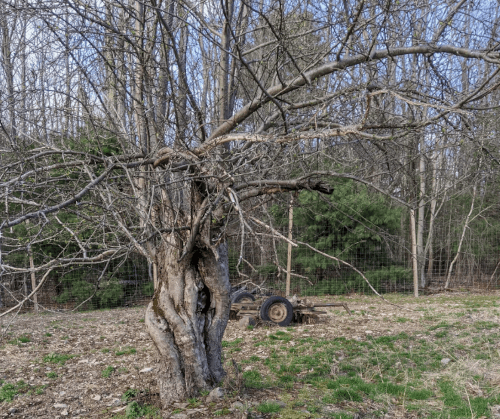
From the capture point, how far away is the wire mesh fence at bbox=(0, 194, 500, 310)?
10.8m

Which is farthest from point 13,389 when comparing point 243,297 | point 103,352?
point 243,297

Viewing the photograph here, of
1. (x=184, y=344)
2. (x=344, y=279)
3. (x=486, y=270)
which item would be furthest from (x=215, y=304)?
(x=486, y=270)

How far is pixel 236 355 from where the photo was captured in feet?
19.9

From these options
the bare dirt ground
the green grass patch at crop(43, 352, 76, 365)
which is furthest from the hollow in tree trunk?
the green grass patch at crop(43, 352, 76, 365)

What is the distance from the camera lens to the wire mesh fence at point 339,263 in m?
10.8

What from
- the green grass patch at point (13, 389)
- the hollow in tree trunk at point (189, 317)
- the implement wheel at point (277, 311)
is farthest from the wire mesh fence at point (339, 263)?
the hollow in tree trunk at point (189, 317)

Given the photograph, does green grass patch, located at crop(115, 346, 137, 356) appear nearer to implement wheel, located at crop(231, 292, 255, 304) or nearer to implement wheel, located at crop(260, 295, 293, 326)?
Answer: implement wheel, located at crop(260, 295, 293, 326)

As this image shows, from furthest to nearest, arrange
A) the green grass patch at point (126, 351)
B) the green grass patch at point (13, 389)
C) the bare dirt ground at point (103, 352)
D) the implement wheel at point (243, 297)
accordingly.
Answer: the implement wheel at point (243, 297) → the green grass patch at point (126, 351) → the green grass patch at point (13, 389) → the bare dirt ground at point (103, 352)

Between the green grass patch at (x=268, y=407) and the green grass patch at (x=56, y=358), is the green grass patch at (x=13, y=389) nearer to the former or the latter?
the green grass patch at (x=56, y=358)

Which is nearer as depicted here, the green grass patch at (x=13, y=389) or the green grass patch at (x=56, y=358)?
the green grass patch at (x=13, y=389)

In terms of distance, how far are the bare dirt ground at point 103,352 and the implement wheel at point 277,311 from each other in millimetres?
262

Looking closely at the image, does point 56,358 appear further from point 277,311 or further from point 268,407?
point 277,311

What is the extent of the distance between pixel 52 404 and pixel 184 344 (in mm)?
1625

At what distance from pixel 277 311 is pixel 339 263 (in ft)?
9.19
